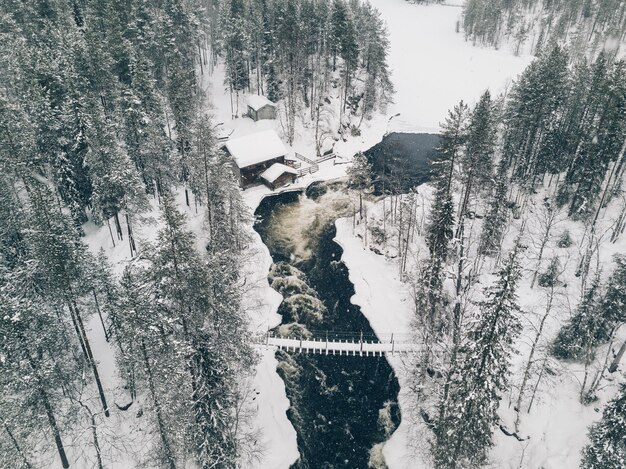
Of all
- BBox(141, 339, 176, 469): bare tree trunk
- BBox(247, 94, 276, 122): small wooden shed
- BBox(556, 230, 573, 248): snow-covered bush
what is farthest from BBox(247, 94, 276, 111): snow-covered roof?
BBox(141, 339, 176, 469): bare tree trunk

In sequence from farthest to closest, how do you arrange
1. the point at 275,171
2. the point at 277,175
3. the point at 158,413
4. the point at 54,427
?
the point at 275,171 → the point at 277,175 → the point at 54,427 → the point at 158,413

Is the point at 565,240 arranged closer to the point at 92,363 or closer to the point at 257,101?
the point at 92,363

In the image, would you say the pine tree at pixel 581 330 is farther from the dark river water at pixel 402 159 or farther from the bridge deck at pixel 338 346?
the dark river water at pixel 402 159

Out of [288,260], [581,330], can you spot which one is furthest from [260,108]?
[581,330]

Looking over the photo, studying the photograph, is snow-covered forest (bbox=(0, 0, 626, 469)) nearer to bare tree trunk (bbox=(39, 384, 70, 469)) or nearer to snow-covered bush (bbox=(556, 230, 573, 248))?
bare tree trunk (bbox=(39, 384, 70, 469))

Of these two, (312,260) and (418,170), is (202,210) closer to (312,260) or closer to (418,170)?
(312,260)

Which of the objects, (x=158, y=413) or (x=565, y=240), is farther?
(x=565, y=240)

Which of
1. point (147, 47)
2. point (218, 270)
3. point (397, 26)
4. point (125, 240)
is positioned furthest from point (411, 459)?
point (397, 26)
